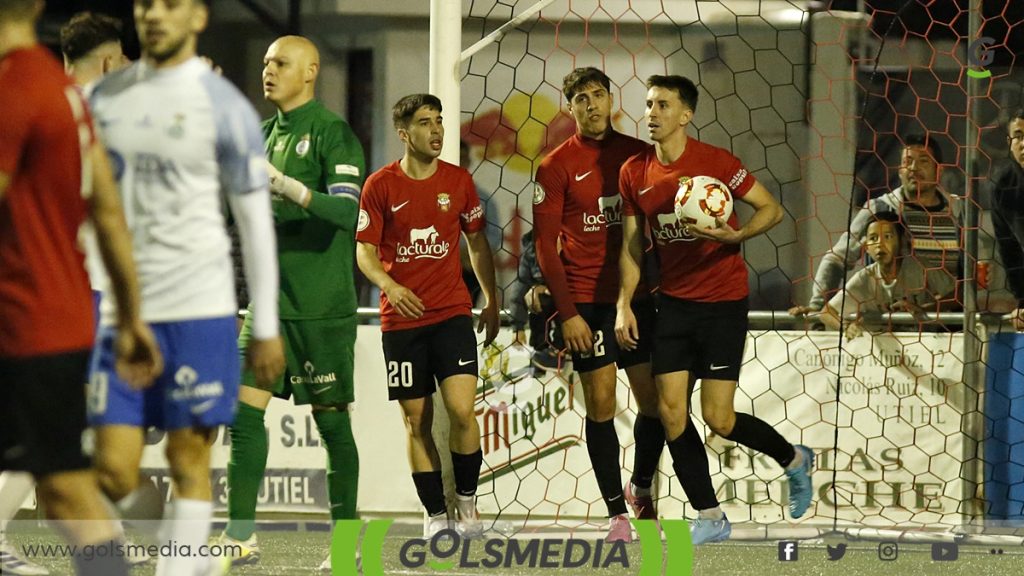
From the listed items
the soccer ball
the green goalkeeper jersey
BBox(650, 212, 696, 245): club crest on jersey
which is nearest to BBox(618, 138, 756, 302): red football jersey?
BBox(650, 212, 696, 245): club crest on jersey

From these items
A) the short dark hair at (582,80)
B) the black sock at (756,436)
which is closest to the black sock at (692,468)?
the black sock at (756,436)

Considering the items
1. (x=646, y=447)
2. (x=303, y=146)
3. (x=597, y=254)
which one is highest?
(x=303, y=146)

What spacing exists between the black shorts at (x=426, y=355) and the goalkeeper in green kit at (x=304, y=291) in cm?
47

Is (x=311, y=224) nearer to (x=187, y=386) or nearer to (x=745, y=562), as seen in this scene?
(x=187, y=386)

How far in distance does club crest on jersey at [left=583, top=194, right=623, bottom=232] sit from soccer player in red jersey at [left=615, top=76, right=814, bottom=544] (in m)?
0.21

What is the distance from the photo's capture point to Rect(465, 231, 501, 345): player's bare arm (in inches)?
239

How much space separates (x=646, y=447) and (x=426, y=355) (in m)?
1.06

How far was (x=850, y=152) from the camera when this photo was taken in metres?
8.10

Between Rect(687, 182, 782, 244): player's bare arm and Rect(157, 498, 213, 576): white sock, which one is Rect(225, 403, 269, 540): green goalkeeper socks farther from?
Rect(687, 182, 782, 244): player's bare arm

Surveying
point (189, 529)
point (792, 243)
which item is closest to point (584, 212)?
point (792, 243)

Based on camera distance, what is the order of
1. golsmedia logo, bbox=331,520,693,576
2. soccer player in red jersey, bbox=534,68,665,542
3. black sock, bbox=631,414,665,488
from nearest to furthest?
golsmedia logo, bbox=331,520,693,576, soccer player in red jersey, bbox=534,68,665,542, black sock, bbox=631,414,665,488

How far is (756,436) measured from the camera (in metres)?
6.04

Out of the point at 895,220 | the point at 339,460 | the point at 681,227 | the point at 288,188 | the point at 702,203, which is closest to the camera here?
the point at 288,188

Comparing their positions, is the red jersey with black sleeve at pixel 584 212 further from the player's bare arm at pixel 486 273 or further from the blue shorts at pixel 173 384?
the blue shorts at pixel 173 384
